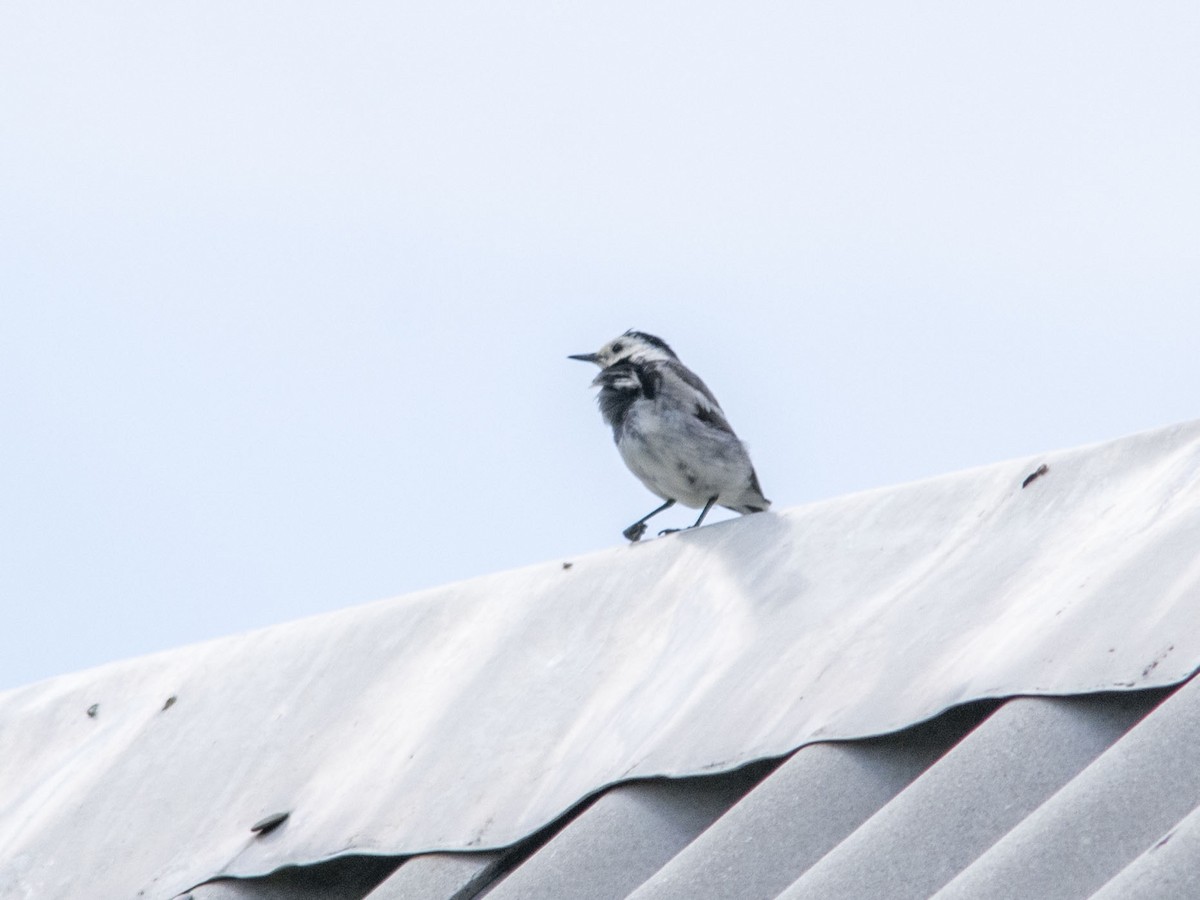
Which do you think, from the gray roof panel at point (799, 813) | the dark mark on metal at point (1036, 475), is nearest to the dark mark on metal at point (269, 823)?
the gray roof panel at point (799, 813)

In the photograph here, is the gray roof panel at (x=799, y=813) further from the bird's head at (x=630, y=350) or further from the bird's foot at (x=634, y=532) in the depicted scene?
the bird's head at (x=630, y=350)

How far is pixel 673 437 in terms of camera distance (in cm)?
683

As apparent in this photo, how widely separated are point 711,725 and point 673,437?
11.5 ft

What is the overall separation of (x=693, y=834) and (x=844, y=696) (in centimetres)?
35

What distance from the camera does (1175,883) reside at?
2.14m

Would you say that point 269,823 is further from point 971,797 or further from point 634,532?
point 634,532

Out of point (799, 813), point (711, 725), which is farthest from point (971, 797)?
point (711, 725)

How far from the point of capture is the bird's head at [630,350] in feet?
25.5

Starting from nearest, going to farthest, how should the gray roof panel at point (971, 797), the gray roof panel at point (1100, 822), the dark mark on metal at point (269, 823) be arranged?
the gray roof panel at point (1100, 822)
the gray roof panel at point (971, 797)
the dark mark on metal at point (269, 823)

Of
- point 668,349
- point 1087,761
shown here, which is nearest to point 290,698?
point 1087,761

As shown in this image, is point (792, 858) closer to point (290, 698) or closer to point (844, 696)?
point (844, 696)

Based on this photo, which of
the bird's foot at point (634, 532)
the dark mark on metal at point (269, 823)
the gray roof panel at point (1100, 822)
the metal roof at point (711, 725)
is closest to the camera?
the gray roof panel at point (1100, 822)

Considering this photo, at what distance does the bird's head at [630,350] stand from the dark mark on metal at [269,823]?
13.3 ft

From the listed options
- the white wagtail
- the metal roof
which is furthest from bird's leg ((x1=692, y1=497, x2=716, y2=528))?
the metal roof
